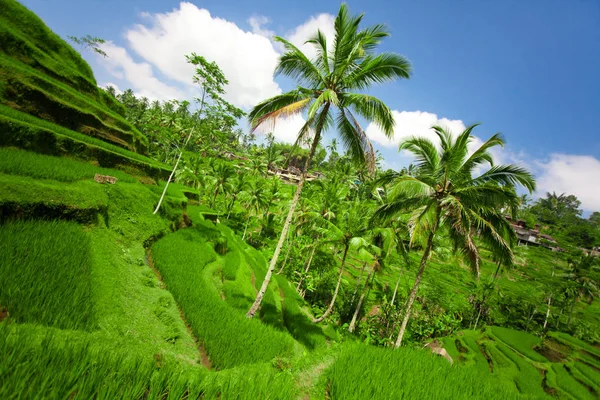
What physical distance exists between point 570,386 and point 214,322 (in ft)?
67.0

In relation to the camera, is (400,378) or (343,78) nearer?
(400,378)

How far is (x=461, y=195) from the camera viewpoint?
8.68m

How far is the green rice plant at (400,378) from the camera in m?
3.63

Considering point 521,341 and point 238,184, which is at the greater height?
point 238,184

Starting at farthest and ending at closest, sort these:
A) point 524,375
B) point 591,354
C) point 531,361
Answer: point 591,354
point 531,361
point 524,375

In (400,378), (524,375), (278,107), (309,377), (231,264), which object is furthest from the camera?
(524,375)

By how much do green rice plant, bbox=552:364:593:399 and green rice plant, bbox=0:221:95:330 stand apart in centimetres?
2262

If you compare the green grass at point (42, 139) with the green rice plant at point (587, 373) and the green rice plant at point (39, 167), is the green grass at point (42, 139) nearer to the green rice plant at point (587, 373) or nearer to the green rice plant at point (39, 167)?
the green rice plant at point (39, 167)

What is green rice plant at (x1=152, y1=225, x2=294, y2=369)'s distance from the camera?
6895 mm

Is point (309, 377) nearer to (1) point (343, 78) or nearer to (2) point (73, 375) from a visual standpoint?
(2) point (73, 375)

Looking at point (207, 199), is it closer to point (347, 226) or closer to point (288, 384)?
point (347, 226)

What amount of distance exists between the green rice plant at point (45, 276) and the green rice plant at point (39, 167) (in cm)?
243

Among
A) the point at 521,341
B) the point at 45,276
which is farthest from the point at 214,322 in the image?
the point at 521,341

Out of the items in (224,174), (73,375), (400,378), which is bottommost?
(400,378)
